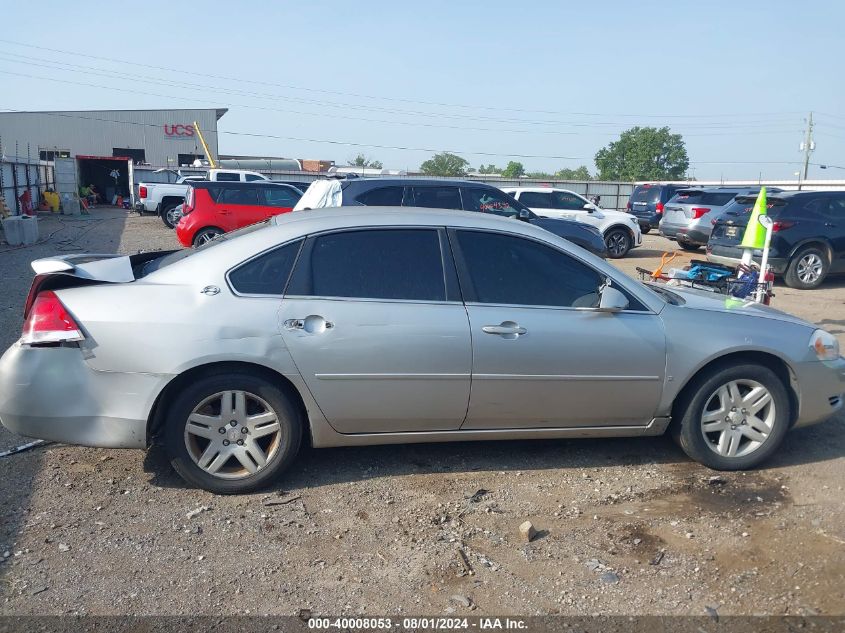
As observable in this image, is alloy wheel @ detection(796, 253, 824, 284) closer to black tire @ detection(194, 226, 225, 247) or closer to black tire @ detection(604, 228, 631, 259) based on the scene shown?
black tire @ detection(604, 228, 631, 259)

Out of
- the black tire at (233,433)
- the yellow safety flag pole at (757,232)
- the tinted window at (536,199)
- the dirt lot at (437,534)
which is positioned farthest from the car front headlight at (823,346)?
the tinted window at (536,199)

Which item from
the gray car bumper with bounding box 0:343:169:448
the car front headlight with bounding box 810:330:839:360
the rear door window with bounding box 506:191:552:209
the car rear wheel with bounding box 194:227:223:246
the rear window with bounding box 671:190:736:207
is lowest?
the car rear wheel with bounding box 194:227:223:246

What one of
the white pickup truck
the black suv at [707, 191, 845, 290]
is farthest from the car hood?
the white pickup truck

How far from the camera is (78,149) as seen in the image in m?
51.9

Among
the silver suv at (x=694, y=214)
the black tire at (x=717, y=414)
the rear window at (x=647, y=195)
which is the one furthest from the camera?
the rear window at (x=647, y=195)

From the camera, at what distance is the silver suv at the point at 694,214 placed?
57.9 feet

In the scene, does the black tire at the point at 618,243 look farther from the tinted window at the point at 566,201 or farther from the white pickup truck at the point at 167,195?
the white pickup truck at the point at 167,195

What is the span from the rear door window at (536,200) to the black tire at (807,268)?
6722 mm

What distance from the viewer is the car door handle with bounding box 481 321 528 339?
4.12 metres

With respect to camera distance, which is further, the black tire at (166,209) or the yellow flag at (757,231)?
the black tire at (166,209)

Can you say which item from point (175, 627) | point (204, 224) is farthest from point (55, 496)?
point (204, 224)

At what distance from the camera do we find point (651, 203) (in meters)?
25.7

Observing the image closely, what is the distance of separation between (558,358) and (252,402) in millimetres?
1770

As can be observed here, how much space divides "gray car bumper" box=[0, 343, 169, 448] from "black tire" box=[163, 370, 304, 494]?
0.17m
